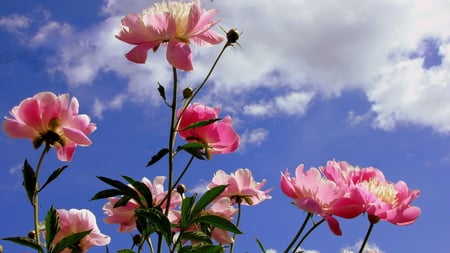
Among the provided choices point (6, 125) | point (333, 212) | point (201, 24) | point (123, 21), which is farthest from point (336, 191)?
point (6, 125)

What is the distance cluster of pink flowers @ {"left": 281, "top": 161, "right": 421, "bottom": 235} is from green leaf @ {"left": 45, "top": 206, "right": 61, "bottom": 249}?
61 cm

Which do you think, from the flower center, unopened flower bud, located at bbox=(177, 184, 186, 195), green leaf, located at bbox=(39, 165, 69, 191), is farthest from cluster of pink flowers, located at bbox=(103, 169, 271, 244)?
the flower center

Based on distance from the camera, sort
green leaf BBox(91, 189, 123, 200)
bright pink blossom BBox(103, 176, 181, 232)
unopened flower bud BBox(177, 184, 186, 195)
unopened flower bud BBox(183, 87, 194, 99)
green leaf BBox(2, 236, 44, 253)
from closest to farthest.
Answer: green leaf BBox(2, 236, 44, 253) → green leaf BBox(91, 189, 123, 200) → unopened flower bud BBox(183, 87, 194, 99) → bright pink blossom BBox(103, 176, 181, 232) → unopened flower bud BBox(177, 184, 186, 195)

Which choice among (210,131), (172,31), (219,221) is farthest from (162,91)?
(219,221)

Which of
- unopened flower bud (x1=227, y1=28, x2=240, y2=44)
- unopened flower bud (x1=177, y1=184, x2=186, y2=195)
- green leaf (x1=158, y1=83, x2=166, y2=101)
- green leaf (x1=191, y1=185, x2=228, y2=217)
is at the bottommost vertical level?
green leaf (x1=191, y1=185, x2=228, y2=217)

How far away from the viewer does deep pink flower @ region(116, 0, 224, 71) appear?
1.64 metres

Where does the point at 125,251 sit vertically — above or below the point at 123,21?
below

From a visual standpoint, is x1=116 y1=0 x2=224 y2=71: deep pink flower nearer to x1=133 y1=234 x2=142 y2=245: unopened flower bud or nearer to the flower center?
the flower center

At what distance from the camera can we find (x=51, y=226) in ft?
5.41

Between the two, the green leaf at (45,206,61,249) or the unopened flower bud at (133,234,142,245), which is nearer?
the green leaf at (45,206,61,249)

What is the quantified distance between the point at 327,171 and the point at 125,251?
0.58 meters

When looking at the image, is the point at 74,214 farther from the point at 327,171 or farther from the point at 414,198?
the point at 414,198

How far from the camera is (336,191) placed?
5.44 feet

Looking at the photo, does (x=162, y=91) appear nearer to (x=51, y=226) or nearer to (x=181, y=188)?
(x=51, y=226)
